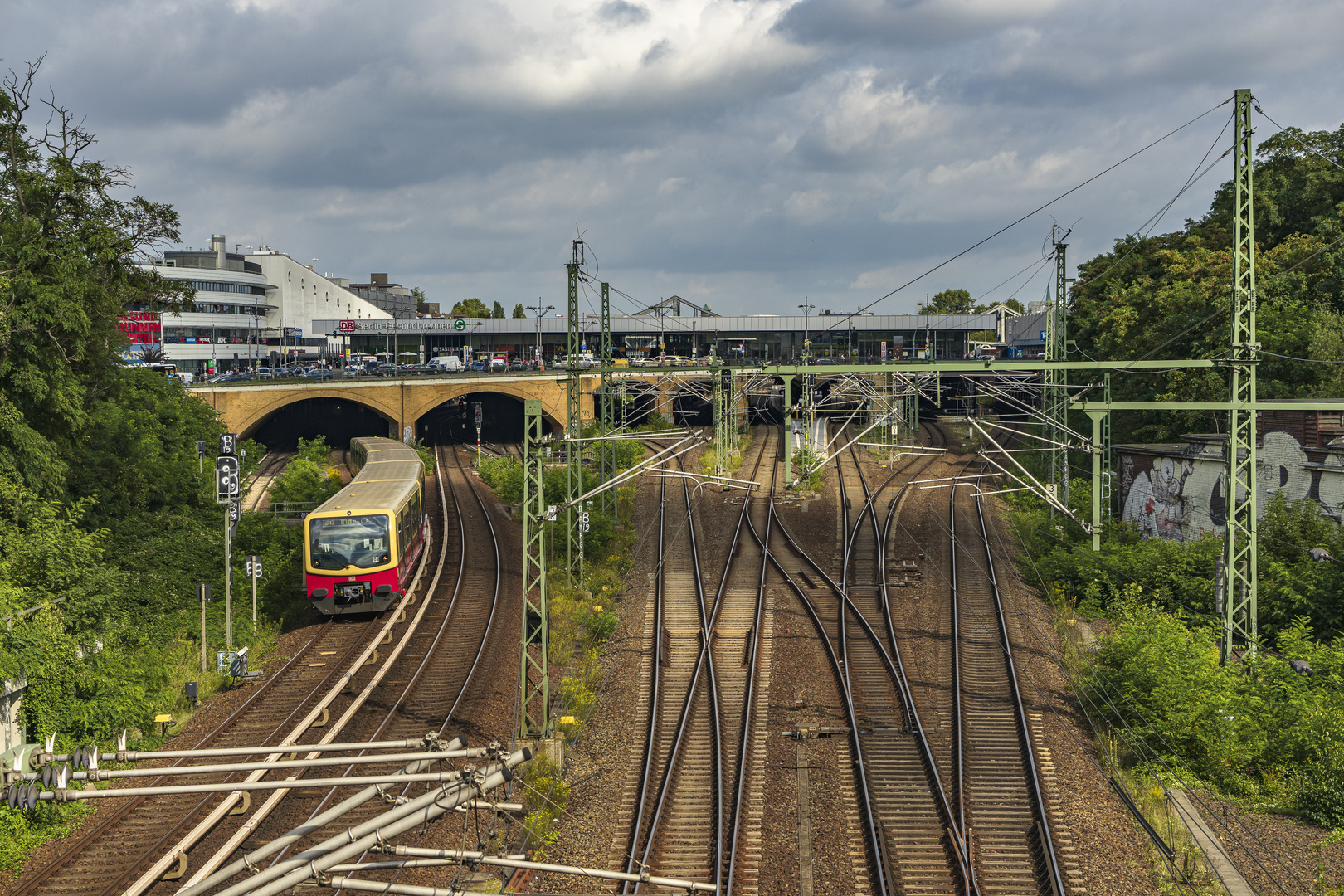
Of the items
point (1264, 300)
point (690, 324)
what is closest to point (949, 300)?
point (690, 324)

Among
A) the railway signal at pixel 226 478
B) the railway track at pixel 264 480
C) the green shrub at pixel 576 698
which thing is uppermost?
the railway signal at pixel 226 478

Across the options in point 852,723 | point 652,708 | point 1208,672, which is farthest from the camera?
point 652,708

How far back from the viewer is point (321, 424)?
75.3 metres

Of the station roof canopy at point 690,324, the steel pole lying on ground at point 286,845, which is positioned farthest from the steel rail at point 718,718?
the station roof canopy at point 690,324

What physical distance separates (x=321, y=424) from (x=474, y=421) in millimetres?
12011

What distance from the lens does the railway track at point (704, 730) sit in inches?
568

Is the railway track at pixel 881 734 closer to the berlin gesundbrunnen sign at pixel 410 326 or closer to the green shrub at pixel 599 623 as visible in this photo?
the green shrub at pixel 599 623

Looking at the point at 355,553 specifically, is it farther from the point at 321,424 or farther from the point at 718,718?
the point at 321,424

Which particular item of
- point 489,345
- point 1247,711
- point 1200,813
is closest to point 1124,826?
point 1200,813

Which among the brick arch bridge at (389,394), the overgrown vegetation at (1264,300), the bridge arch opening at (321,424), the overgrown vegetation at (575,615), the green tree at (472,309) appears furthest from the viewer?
the green tree at (472,309)

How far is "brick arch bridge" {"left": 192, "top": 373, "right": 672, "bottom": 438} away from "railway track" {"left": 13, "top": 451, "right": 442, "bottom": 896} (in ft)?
99.9

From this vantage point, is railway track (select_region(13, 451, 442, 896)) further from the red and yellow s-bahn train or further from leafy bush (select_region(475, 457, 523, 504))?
leafy bush (select_region(475, 457, 523, 504))

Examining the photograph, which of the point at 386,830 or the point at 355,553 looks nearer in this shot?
the point at 386,830

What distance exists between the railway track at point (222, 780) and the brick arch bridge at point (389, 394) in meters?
30.4
